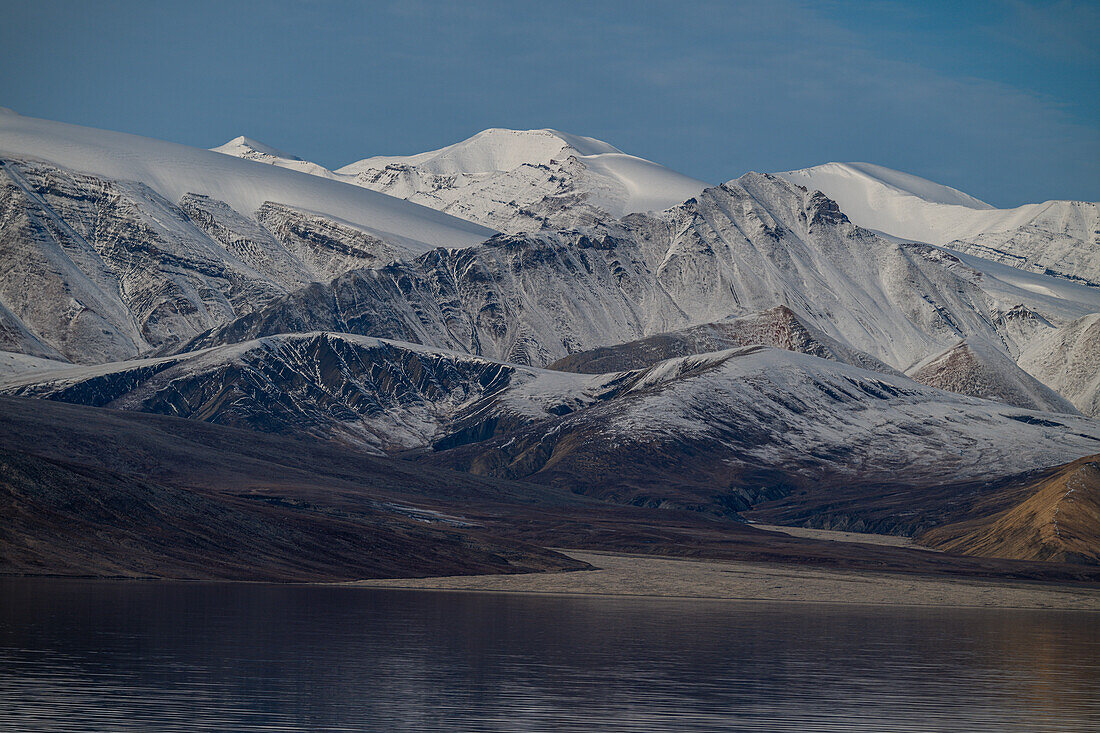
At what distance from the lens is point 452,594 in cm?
12962

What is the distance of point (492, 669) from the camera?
66750mm

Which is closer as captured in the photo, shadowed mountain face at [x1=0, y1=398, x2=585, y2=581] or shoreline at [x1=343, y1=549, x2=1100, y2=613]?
shadowed mountain face at [x1=0, y1=398, x2=585, y2=581]

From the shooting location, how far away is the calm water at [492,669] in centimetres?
5191

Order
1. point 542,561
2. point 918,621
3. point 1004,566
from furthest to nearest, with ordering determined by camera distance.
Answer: point 1004,566 → point 542,561 → point 918,621

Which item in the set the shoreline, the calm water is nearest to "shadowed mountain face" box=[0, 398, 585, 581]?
the shoreline

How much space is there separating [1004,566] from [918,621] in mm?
85341

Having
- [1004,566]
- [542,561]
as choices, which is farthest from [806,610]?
[1004,566]

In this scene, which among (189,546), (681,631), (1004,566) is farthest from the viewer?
(1004,566)

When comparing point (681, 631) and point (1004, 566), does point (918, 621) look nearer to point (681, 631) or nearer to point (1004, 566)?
point (681, 631)

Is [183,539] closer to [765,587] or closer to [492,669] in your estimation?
[765,587]

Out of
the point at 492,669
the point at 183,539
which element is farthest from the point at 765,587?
the point at 492,669

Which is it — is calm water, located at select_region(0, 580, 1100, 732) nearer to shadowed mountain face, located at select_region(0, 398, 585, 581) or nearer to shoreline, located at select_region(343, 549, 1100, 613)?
shadowed mountain face, located at select_region(0, 398, 585, 581)

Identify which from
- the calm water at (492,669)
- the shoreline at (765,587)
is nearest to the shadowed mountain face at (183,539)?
the shoreline at (765,587)

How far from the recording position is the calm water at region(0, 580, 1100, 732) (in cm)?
5191
